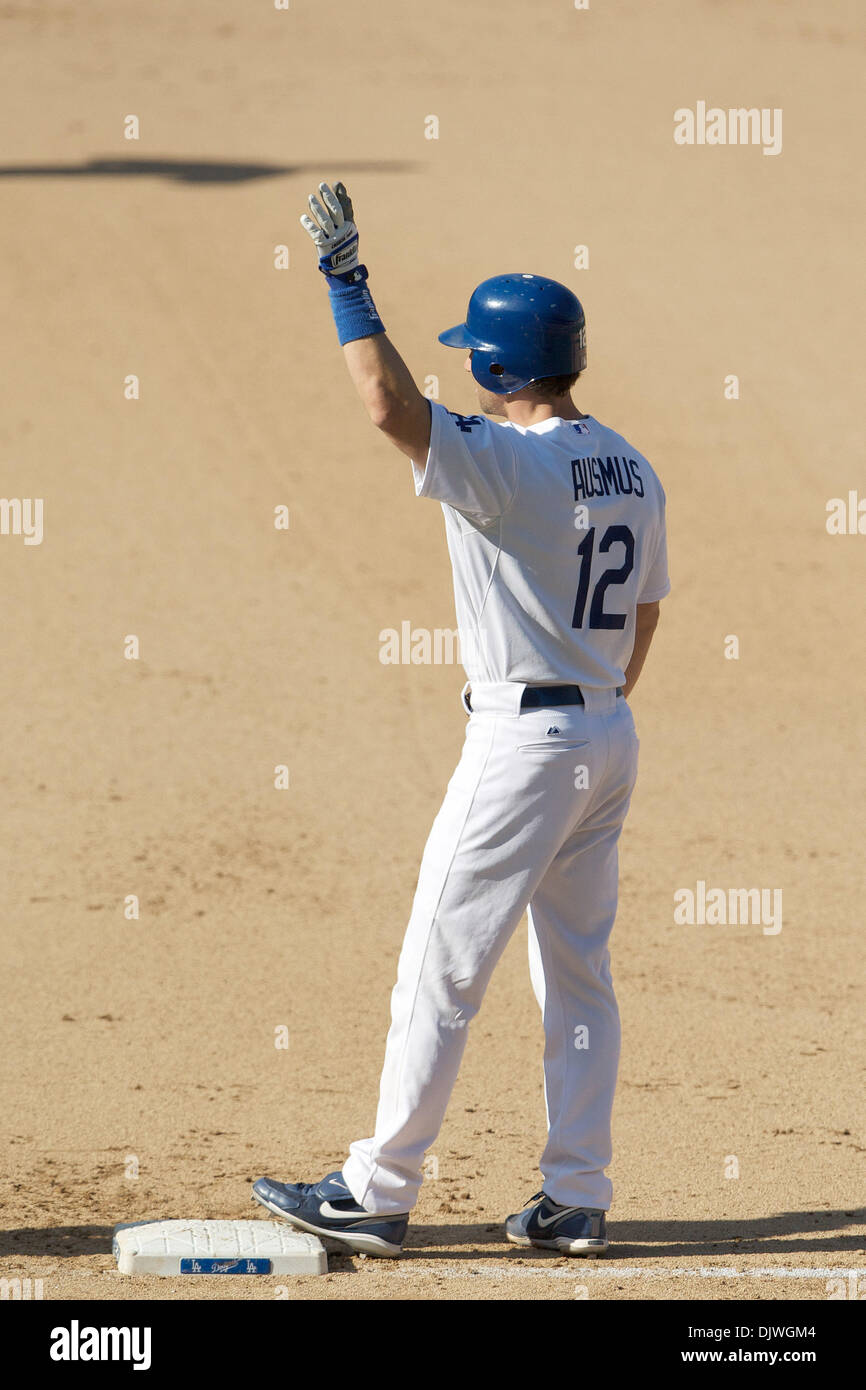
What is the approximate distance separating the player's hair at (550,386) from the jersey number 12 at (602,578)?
1.16ft

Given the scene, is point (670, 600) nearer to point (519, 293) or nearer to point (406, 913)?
point (406, 913)

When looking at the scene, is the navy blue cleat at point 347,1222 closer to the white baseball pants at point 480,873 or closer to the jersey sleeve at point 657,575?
the white baseball pants at point 480,873

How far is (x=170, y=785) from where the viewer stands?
837 cm

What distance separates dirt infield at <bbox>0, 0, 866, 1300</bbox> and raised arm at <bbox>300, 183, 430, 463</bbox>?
6.31 feet

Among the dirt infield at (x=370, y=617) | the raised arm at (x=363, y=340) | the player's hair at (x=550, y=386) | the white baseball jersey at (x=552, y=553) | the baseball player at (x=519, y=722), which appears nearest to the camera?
the raised arm at (x=363, y=340)

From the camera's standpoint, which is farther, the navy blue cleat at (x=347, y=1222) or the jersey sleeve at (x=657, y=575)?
the jersey sleeve at (x=657, y=575)

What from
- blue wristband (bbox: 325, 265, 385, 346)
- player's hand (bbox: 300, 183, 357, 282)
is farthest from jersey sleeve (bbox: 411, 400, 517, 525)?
player's hand (bbox: 300, 183, 357, 282)

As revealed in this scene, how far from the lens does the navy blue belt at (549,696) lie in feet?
Result: 12.3

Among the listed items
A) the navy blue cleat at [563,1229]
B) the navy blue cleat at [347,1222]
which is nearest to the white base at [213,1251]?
the navy blue cleat at [347,1222]

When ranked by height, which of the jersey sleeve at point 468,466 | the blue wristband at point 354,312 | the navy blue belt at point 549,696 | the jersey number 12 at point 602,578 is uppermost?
the blue wristband at point 354,312

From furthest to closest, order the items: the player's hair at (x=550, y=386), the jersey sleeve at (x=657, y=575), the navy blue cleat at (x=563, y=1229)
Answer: the jersey sleeve at (x=657, y=575), the navy blue cleat at (x=563, y=1229), the player's hair at (x=550, y=386)

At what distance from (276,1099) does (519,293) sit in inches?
106

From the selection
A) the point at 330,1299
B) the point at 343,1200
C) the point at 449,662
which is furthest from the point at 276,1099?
the point at 449,662

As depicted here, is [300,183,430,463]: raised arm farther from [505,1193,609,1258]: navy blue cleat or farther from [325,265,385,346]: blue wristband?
[505,1193,609,1258]: navy blue cleat
